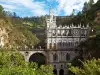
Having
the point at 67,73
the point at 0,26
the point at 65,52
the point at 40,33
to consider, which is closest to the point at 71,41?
the point at 65,52

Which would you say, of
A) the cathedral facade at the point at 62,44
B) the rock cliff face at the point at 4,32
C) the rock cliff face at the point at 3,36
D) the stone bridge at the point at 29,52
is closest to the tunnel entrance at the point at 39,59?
the stone bridge at the point at 29,52

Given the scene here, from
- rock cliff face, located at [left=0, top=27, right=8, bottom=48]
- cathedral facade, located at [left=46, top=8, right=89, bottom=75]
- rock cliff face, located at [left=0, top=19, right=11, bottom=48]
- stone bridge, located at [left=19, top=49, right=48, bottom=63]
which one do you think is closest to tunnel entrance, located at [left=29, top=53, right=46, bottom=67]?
stone bridge, located at [left=19, top=49, right=48, bottom=63]

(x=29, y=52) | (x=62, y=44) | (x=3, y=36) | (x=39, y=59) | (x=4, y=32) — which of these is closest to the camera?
(x=62, y=44)

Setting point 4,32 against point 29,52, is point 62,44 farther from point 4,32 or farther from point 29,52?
point 4,32

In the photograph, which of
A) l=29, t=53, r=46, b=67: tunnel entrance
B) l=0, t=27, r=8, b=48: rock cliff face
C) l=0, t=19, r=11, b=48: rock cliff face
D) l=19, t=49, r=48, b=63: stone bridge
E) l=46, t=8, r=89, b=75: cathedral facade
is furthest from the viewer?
l=0, t=19, r=11, b=48: rock cliff face

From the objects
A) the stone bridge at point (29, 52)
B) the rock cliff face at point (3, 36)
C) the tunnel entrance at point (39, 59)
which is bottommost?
the tunnel entrance at point (39, 59)

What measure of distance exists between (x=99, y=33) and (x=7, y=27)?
50.6 meters

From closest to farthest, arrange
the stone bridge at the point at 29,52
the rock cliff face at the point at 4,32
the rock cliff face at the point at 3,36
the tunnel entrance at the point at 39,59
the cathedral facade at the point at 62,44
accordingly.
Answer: the cathedral facade at the point at 62,44, the stone bridge at the point at 29,52, the tunnel entrance at the point at 39,59, the rock cliff face at the point at 3,36, the rock cliff face at the point at 4,32

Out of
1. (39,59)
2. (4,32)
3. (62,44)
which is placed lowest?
(39,59)

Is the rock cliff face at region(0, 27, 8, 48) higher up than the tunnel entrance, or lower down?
higher up

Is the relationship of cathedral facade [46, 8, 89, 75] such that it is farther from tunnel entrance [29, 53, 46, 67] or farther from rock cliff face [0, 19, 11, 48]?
rock cliff face [0, 19, 11, 48]

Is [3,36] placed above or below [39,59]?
above

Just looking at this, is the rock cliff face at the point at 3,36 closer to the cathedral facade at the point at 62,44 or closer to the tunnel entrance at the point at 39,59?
the tunnel entrance at the point at 39,59

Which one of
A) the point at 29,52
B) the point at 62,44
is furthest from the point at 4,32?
the point at 62,44
